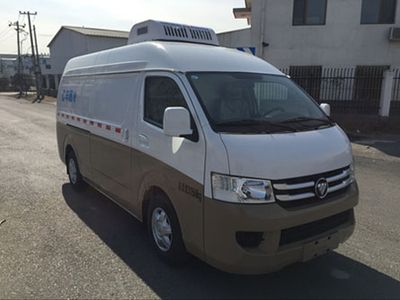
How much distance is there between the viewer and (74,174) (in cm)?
635

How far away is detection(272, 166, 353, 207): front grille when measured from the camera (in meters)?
2.96

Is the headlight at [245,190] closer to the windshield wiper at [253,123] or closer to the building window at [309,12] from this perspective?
the windshield wiper at [253,123]

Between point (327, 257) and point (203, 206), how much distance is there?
5.75 ft

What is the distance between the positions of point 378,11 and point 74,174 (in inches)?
642

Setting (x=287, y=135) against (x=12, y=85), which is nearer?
(x=287, y=135)

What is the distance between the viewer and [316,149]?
10.5ft

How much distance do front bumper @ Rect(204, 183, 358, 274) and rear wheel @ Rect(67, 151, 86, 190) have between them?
3.78m

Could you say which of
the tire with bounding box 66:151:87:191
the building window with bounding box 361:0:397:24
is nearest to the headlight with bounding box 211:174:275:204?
the tire with bounding box 66:151:87:191

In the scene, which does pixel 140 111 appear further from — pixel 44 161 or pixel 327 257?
pixel 44 161

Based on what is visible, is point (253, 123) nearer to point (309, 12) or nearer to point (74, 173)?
point (74, 173)

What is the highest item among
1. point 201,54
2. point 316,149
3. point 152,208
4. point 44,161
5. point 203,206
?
point 201,54

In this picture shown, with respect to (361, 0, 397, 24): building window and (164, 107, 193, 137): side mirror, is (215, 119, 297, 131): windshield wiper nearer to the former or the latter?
(164, 107, 193, 137): side mirror

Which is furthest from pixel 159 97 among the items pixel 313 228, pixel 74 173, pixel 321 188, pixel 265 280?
pixel 74 173

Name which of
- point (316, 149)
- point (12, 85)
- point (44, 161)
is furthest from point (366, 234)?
point (12, 85)
